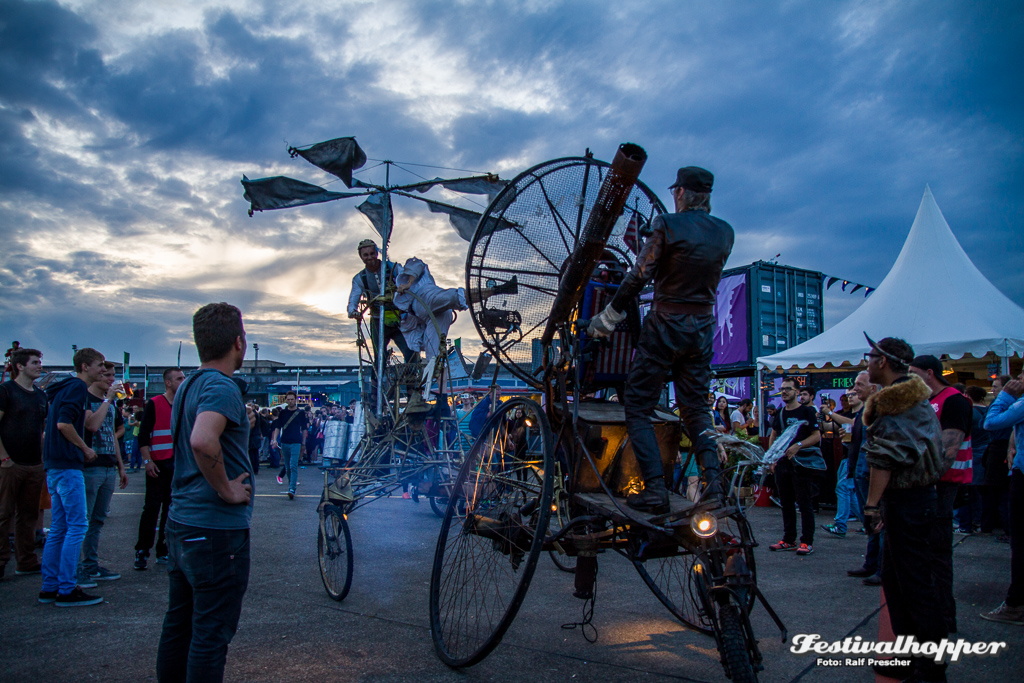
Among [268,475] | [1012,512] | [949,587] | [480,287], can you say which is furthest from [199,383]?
[268,475]

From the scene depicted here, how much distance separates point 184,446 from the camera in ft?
8.49

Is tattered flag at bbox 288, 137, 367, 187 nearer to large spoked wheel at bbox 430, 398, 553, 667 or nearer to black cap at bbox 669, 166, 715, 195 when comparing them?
large spoked wheel at bbox 430, 398, 553, 667

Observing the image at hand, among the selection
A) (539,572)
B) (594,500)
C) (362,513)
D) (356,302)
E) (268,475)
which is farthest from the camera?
(268,475)

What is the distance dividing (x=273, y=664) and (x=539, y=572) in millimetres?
2796

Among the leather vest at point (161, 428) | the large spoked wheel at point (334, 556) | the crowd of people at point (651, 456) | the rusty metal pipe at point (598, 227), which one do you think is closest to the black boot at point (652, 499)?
the crowd of people at point (651, 456)

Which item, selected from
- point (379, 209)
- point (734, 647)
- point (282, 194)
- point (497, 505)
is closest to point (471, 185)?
point (379, 209)

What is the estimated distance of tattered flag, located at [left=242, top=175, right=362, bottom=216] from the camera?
6836 mm

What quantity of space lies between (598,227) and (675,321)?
25.1 inches

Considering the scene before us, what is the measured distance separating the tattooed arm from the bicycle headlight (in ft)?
6.28

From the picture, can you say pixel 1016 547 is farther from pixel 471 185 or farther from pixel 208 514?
pixel 471 185

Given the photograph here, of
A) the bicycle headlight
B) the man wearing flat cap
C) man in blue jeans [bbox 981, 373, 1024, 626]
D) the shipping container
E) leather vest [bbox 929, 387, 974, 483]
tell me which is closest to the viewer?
the bicycle headlight

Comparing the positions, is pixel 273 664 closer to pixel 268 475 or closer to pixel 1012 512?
pixel 1012 512

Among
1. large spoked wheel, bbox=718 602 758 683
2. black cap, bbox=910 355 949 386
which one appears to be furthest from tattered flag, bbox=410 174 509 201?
large spoked wheel, bbox=718 602 758 683

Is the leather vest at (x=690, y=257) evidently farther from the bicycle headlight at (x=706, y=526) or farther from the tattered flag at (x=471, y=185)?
the tattered flag at (x=471, y=185)
